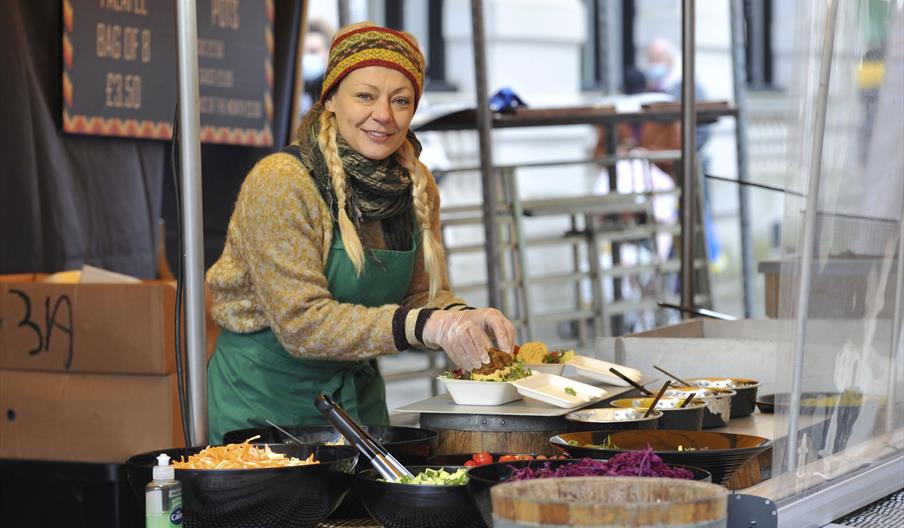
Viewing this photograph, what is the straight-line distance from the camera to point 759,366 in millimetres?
3258

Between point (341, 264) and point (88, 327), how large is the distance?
1.43 meters

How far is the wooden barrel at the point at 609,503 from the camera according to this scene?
1.41 metres

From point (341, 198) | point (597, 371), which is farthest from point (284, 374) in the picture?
point (597, 371)

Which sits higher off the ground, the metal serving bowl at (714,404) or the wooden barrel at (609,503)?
the wooden barrel at (609,503)

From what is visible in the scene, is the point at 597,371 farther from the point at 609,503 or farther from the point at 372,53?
the point at 609,503

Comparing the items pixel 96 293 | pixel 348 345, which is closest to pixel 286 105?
pixel 96 293

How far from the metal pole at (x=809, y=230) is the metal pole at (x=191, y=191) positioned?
40.7 inches

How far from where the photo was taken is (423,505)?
6.15 feet

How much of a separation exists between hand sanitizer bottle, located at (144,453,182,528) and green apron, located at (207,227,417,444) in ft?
3.24

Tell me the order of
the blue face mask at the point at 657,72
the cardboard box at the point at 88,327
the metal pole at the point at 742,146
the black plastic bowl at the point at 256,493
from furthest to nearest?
the blue face mask at the point at 657,72
the metal pole at the point at 742,146
the cardboard box at the point at 88,327
the black plastic bowl at the point at 256,493

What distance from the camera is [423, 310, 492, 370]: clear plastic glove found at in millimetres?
2348

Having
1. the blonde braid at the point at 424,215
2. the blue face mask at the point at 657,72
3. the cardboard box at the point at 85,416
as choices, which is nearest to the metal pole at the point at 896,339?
the blonde braid at the point at 424,215

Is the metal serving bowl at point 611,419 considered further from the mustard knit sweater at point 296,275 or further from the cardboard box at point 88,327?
the cardboard box at point 88,327

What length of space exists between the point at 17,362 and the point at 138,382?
18.2 inches
